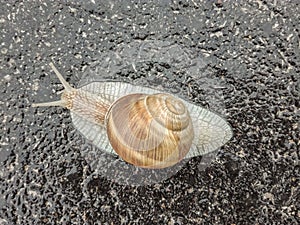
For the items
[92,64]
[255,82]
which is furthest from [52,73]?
[255,82]

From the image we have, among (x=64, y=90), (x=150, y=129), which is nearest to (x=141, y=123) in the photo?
(x=150, y=129)

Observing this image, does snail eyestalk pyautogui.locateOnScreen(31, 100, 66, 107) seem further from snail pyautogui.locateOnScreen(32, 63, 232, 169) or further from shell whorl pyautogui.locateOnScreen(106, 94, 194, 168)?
shell whorl pyautogui.locateOnScreen(106, 94, 194, 168)

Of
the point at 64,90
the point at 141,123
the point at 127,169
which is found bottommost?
the point at 127,169

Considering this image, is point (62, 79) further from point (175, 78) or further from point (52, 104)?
point (175, 78)

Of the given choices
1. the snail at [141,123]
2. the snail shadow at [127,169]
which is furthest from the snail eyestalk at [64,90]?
the snail shadow at [127,169]

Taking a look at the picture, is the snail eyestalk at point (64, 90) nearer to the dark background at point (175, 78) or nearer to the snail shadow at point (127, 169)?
the dark background at point (175, 78)

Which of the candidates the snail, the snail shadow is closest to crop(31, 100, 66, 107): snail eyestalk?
the snail
